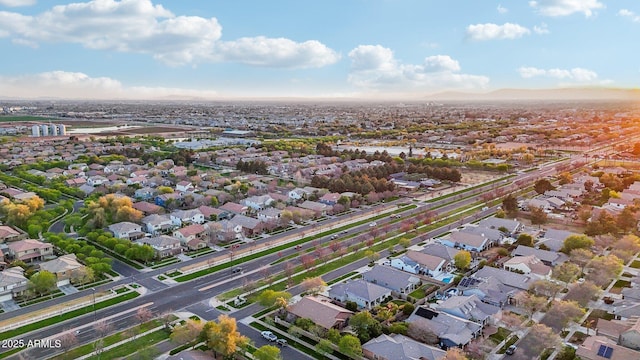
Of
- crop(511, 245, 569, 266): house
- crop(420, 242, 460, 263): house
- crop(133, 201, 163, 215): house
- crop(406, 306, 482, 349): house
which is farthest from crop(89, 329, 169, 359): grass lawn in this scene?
crop(511, 245, 569, 266): house

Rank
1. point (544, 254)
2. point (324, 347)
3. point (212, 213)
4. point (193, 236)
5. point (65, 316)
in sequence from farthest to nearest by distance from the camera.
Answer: point (212, 213), point (193, 236), point (544, 254), point (65, 316), point (324, 347)

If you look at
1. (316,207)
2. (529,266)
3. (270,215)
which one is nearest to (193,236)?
(270,215)

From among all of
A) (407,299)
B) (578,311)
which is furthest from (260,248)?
(578,311)

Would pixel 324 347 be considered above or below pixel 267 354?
below

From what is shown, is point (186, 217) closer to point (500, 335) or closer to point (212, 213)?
point (212, 213)

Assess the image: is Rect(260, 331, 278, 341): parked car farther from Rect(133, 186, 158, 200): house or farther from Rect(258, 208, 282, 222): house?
Rect(133, 186, 158, 200): house

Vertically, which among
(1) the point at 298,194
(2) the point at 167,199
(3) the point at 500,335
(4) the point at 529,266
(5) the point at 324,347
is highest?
(2) the point at 167,199

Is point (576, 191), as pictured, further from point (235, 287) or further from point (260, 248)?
point (235, 287)
